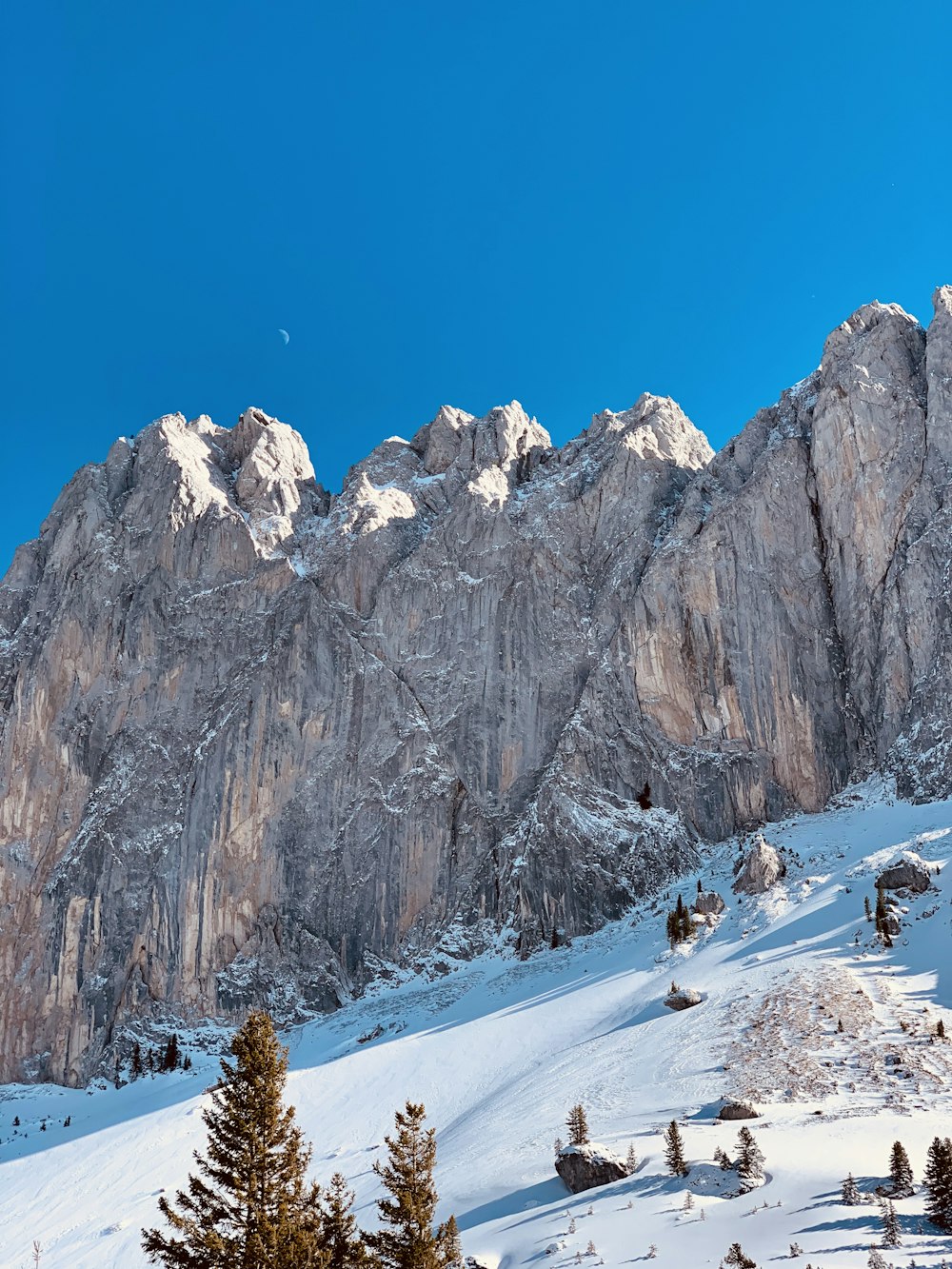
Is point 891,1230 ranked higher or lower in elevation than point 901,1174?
lower

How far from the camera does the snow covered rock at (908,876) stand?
145 feet

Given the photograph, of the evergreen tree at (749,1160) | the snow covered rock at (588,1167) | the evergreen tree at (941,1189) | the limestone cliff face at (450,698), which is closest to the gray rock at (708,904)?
the limestone cliff face at (450,698)

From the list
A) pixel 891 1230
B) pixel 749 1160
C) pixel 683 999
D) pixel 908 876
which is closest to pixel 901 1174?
pixel 891 1230

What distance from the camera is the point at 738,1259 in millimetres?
17453

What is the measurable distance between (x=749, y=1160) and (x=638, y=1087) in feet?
38.0

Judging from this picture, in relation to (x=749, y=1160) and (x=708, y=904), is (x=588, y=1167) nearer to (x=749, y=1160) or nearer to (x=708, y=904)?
(x=749, y=1160)

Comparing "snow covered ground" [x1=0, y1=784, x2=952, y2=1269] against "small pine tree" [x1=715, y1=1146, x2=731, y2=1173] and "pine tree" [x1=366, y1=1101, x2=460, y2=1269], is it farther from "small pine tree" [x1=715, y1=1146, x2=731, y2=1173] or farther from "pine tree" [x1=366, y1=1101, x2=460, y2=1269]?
"pine tree" [x1=366, y1=1101, x2=460, y2=1269]

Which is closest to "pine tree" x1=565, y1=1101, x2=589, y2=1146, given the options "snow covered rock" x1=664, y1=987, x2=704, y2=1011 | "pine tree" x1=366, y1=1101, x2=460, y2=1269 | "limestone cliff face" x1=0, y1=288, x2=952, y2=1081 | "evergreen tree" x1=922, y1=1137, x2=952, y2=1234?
"pine tree" x1=366, y1=1101, x2=460, y2=1269

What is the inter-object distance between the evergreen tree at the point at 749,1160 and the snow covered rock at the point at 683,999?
676 inches

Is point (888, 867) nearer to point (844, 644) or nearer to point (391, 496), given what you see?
point (844, 644)

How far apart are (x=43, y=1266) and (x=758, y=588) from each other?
5476cm

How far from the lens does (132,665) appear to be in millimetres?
75500

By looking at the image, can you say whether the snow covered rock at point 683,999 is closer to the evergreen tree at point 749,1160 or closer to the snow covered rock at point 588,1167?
the snow covered rock at point 588,1167

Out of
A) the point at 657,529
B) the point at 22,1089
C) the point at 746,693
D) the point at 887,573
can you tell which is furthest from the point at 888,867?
the point at 22,1089
